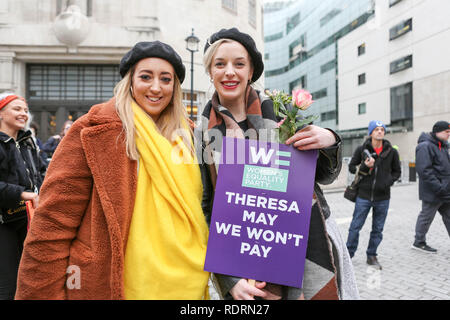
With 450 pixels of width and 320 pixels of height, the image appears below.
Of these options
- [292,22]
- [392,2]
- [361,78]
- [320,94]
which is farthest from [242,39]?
[292,22]

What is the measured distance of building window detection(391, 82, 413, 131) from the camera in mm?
30320

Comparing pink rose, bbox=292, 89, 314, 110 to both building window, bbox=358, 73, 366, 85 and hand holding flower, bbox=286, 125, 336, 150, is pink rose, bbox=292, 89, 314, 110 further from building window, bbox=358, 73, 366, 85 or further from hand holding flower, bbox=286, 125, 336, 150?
building window, bbox=358, 73, 366, 85

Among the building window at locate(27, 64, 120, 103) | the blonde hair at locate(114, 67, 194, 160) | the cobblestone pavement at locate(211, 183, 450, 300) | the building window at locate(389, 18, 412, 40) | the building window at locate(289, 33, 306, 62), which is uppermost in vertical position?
the building window at locate(289, 33, 306, 62)

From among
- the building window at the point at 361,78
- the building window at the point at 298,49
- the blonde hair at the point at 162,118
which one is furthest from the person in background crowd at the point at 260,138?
the building window at the point at 298,49

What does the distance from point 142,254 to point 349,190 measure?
4553 millimetres

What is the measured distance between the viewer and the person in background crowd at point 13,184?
263 centimetres

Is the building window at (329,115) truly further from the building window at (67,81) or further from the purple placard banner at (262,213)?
the purple placard banner at (262,213)

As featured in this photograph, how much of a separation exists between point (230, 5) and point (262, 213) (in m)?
18.2

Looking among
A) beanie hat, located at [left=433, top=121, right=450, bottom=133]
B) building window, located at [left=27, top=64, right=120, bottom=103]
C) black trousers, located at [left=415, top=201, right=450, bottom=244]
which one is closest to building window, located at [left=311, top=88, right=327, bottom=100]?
building window, located at [left=27, top=64, right=120, bottom=103]

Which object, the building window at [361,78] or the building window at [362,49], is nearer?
the building window at [362,49]

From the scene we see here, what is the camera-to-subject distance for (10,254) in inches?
105

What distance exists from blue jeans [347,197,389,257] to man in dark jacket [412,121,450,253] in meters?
1.07

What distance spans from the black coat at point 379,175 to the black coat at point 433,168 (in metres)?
0.63
